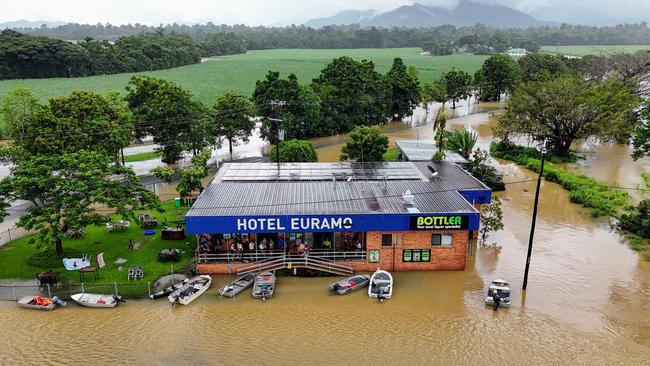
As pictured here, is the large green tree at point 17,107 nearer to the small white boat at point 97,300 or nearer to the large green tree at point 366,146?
the small white boat at point 97,300

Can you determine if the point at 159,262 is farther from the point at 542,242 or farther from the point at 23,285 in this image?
the point at 542,242

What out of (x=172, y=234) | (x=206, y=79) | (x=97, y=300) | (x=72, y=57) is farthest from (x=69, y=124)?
(x=206, y=79)

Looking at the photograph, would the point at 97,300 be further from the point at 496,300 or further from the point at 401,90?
the point at 401,90

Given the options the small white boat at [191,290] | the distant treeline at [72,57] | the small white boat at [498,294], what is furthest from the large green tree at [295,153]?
the distant treeline at [72,57]

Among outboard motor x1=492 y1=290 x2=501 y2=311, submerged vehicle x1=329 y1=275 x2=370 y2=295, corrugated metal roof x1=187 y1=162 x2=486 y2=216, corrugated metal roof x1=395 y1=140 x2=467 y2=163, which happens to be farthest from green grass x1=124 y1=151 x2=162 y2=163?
outboard motor x1=492 y1=290 x2=501 y2=311

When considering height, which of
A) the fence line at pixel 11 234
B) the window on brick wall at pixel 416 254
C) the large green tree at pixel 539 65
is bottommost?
the fence line at pixel 11 234

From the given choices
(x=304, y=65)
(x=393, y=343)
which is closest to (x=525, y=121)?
(x=393, y=343)
